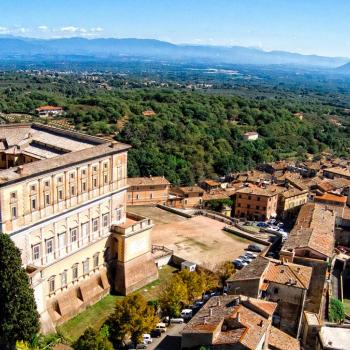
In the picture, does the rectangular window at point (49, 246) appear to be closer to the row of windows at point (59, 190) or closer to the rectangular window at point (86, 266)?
the row of windows at point (59, 190)

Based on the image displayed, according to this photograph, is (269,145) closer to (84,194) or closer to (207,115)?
(207,115)

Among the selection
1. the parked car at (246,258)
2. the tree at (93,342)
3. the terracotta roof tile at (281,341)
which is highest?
the tree at (93,342)

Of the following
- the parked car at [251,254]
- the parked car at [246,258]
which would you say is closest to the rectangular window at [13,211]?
the parked car at [246,258]

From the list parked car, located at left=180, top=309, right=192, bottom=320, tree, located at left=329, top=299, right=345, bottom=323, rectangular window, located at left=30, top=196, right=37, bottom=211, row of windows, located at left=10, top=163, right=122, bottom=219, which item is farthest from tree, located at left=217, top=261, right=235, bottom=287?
rectangular window, located at left=30, top=196, right=37, bottom=211

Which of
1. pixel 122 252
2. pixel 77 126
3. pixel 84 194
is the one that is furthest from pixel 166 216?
pixel 77 126

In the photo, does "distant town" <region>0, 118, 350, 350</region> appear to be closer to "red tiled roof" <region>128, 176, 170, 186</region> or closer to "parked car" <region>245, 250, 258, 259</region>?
"parked car" <region>245, 250, 258, 259</region>
